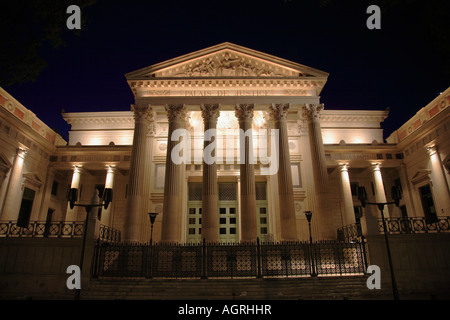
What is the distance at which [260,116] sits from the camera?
876 inches

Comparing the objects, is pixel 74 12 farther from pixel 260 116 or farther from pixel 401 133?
pixel 401 133

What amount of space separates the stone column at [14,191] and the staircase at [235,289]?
10.5m

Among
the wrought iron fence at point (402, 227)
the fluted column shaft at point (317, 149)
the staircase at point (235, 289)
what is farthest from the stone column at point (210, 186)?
the wrought iron fence at point (402, 227)

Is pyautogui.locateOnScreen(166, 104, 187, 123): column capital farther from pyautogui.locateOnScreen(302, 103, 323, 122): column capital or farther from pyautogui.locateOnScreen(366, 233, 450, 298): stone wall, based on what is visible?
pyautogui.locateOnScreen(366, 233, 450, 298): stone wall

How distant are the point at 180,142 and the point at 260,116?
7.26 m

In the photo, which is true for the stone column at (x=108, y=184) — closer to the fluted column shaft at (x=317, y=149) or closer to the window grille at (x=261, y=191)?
the window grille at (x=261, y=191)

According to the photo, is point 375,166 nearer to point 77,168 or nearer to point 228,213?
point 228,213

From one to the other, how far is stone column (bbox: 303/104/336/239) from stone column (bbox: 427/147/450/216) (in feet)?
23.8

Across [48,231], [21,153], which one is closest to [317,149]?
[48,231]

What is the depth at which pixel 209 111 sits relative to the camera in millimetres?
18188

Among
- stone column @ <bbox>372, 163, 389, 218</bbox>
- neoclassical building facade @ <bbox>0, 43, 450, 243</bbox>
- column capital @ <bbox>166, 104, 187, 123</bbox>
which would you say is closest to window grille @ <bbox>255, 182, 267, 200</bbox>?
neoclassical building facade @ <bbox>0, 43, 450, 243</bbox>

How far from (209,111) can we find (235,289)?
36.4 feet

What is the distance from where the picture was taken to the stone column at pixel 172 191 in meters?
15.9
